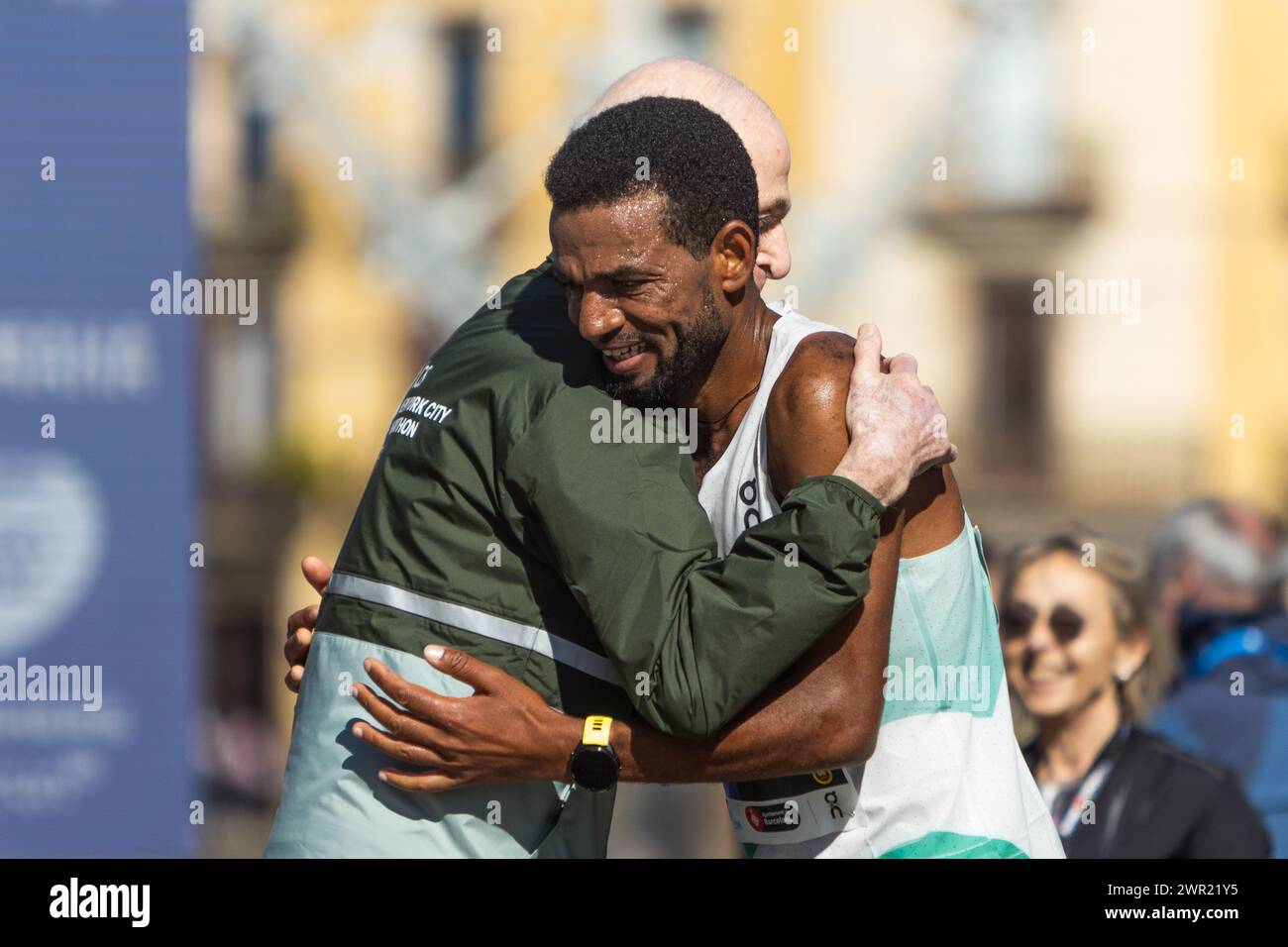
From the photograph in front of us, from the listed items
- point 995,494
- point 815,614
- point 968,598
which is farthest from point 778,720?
point 995,494

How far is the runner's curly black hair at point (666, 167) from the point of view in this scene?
11.5ft

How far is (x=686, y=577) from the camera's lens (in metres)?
3.43

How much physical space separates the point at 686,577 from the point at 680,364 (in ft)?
1.38

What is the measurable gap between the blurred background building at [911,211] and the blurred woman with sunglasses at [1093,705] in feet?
61.4

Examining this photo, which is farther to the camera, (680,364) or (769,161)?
(769,161)

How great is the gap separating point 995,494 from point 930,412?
21913 mm

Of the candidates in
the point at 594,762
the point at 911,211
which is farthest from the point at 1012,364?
the point at 594,762

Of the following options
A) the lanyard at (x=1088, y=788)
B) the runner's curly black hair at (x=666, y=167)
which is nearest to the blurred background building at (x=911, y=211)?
the lanyard at (x=1088, y=788)

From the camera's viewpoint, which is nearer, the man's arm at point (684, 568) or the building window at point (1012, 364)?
the man's arm at point (684, 568)

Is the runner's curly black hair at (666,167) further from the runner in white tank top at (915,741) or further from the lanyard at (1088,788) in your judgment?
the lanyard at (1088,788)

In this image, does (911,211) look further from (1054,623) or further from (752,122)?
(752,122)

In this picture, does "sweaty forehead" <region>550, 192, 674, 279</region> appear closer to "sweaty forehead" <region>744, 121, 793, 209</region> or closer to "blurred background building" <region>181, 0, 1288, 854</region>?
"sweaty forehead" <region>744, 121, 793, 209</region>

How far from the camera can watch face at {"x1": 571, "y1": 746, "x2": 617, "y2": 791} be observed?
346 centimetres

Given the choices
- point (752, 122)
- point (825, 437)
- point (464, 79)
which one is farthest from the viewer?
point (464, 79)
